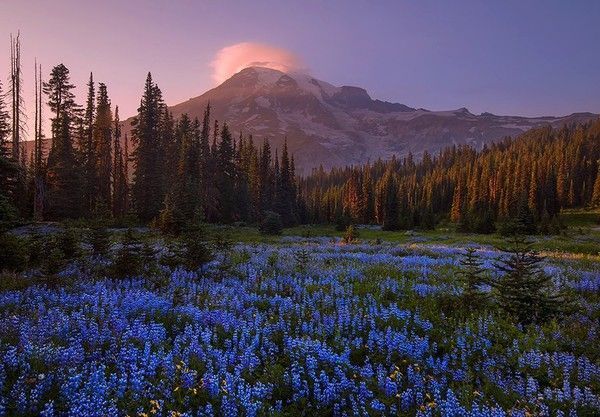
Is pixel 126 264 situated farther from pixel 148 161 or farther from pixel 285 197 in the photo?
pixel 285 197

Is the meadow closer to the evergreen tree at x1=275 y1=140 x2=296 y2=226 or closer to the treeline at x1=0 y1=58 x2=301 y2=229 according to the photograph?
the treeline at x1=0 y1=58 x2=301 y2=229


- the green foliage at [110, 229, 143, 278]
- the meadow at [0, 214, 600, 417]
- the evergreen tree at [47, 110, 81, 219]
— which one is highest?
the evergreen tree at [47, 110, 81, 219]

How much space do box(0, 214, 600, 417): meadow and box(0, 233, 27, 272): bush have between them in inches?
93.8

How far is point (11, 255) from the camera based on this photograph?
11.4m

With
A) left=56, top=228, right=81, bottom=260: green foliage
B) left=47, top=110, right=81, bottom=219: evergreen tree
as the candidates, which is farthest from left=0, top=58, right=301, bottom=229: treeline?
left=56, top=228, right=81, bottom=260: green foliage

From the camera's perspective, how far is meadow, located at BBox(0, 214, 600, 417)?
502 cm

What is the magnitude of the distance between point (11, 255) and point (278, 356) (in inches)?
376

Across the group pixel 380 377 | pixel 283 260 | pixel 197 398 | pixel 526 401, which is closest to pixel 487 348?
pixel 526 401

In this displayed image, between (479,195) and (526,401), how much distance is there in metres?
117

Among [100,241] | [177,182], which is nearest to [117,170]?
[177,182]

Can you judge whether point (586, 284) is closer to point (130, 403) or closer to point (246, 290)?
point (246, 290)

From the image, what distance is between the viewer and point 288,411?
17.1 ft

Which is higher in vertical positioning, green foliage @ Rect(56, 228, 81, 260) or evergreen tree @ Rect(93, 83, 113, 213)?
evergreen tree @ Rect(93, 83, 113, 213)

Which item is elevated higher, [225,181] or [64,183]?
[225,181]
